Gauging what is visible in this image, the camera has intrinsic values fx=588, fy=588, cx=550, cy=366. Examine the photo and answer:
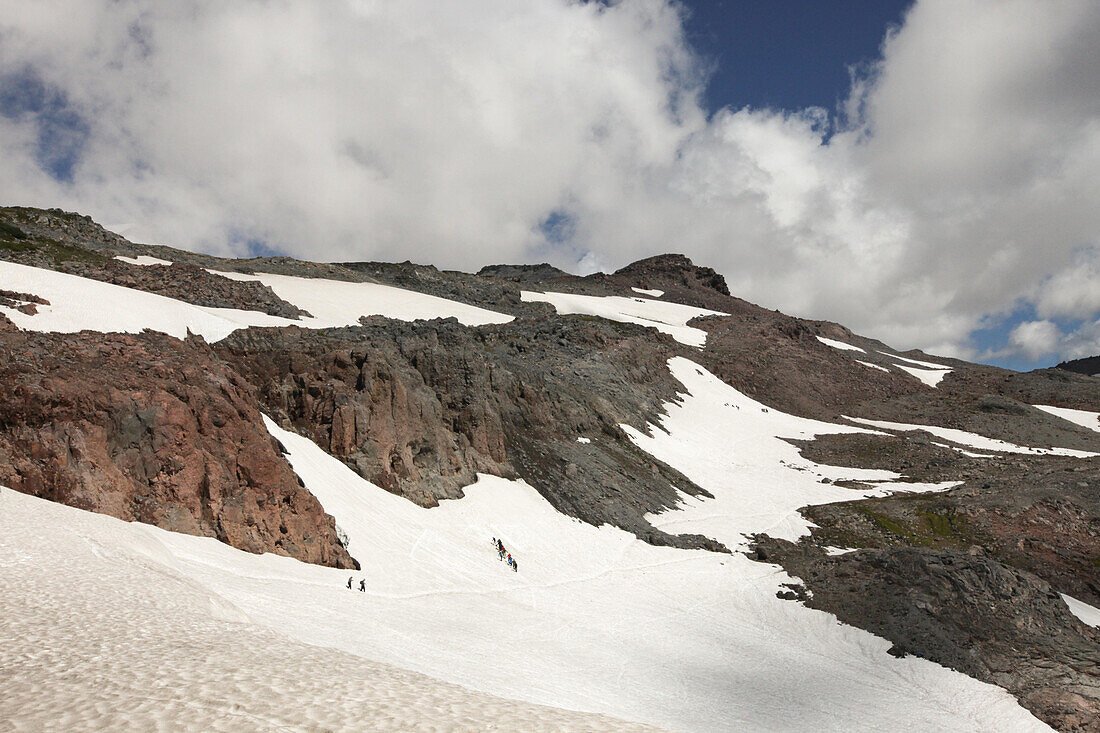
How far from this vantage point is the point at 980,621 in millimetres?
27766

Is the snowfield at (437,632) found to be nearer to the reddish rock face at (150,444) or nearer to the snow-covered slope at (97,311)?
the reddish rock face at (150,444)

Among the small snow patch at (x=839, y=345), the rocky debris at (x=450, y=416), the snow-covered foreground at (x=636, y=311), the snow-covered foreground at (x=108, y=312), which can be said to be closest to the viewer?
the snow-covered foreground at (x=108, y=312)

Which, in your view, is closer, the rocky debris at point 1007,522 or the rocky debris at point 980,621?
the rocky debris at point 980,621

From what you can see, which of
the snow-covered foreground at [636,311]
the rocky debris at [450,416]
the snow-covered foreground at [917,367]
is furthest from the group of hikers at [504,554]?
the snow-covered foreground at [917,367]

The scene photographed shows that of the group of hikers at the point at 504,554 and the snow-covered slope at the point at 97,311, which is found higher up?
the snow-covered slope at the point at 97,311

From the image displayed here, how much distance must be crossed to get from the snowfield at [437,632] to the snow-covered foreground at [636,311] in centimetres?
6427

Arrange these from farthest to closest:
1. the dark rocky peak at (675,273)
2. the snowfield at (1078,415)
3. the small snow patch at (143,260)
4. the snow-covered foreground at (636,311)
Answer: the dark rocky peak at (675,273) → the snow-covered foreground at (636,311) → the snowfield at (1078,415) → the small snow patch at (143,260)

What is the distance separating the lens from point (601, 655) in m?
25.1

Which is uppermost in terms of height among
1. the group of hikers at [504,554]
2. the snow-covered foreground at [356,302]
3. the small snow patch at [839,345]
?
the small snow patch at [839,345]

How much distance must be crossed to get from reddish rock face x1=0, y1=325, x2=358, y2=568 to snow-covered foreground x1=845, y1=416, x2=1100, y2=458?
7982 centimetres

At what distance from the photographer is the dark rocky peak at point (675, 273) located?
16651 centimetres

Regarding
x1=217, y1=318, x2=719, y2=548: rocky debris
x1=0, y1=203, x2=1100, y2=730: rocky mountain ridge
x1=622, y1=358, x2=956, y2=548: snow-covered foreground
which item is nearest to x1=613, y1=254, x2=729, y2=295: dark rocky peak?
x1=0, y1=203, x2=1100, y2=730: rocky mountain ridge

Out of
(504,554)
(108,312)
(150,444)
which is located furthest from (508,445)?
(150,444)

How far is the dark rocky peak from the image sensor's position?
546ft
